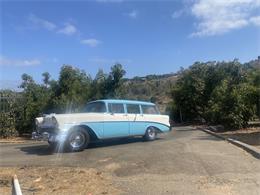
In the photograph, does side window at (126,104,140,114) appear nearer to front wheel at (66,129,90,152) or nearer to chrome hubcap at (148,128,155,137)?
chrome hubcap at (148,128,155,137)

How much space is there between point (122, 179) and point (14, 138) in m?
10.9

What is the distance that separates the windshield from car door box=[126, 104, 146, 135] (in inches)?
44.2

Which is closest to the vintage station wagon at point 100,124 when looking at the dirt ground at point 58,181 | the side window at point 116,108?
the side window at point 116,108

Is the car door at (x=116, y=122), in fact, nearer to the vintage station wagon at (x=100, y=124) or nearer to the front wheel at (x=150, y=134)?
the vintage station wagon at (x=100, y=124)

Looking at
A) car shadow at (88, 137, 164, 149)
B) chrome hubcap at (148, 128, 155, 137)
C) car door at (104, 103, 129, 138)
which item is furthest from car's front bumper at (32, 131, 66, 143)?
chrome hubcap at (148, 128, 155, 137)

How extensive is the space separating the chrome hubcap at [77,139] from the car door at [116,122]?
1008 millimetres

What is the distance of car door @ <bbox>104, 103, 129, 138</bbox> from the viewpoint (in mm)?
13672

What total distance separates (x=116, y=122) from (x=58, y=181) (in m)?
5.81

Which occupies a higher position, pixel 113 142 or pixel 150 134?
pixel 150 134

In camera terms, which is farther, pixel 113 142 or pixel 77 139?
pixel 113 142

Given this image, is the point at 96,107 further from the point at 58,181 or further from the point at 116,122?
the point at 58,181

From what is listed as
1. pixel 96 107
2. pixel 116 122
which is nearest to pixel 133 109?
pixel 116 122

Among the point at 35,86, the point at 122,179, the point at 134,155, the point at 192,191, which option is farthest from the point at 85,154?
the point at 35,86

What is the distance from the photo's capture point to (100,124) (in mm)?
13398
